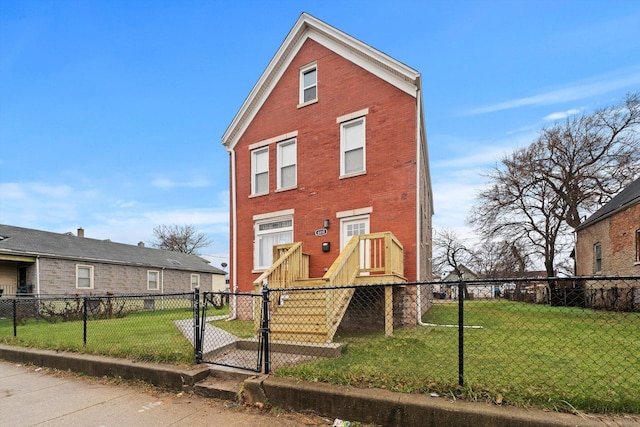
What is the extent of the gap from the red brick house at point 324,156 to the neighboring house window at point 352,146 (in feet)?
0.10

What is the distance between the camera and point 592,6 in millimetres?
8492

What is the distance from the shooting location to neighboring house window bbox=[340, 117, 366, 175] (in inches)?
372

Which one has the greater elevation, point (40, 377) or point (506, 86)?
point (506, 86)

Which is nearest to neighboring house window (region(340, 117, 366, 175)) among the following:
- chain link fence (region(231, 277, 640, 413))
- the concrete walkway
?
chain link fence (region(231, 277, 640, 413))

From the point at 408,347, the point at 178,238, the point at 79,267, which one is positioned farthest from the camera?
the point at 178,238

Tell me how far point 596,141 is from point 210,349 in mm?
26805

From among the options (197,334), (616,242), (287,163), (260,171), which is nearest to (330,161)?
(287,163)

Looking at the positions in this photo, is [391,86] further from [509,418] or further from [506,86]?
[509,418]

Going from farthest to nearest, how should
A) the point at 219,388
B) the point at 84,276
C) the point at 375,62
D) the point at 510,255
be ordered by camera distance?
the point at 510,255 < the point at 84,276 < the point at 375,62 < the point at 219,388

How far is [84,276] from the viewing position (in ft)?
60.0

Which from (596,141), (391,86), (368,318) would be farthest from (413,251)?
(596,141)

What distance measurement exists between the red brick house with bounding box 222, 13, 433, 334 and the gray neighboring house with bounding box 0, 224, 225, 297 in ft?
38.9

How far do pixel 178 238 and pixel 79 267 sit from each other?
1040 inches

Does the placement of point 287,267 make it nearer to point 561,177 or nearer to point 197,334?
point 197,334
